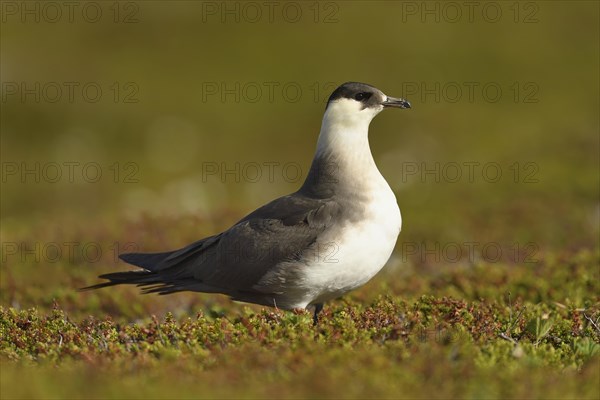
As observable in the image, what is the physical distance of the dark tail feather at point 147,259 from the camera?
9984 mm

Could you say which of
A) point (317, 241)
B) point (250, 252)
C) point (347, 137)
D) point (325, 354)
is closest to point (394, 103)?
point (347, 137)

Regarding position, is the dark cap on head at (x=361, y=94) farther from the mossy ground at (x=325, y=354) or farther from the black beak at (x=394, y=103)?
the mossy ground at (x=325, y=354)

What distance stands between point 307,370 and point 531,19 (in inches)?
1492

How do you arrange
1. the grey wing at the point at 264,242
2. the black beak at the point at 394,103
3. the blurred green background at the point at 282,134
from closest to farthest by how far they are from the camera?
the grey wing at the point at 264,242 → the black beak at the point at 394,103 → the blurred green background at the point at 282,134

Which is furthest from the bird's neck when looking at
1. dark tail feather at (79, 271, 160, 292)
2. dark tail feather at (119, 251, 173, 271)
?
dark tail feather at (79, 271, 160, 292)

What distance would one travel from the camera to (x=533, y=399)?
5.65 m

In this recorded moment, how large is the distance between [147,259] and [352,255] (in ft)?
9.15

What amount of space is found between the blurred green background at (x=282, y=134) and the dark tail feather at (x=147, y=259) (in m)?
1.27

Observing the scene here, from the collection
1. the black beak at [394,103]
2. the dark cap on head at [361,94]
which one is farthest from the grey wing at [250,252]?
the black beak at [394,103]

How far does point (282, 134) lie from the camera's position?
35938mm

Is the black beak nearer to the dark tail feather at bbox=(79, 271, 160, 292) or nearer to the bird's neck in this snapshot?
the bird's neck

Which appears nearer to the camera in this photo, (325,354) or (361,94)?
(325,354)

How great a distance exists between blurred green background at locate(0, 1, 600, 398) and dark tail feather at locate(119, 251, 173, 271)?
4.15ft

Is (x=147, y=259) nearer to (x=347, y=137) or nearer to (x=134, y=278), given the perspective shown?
(x=134, y=278)
